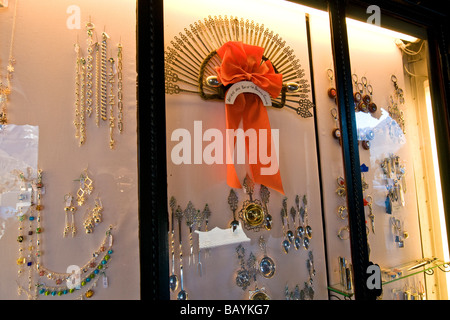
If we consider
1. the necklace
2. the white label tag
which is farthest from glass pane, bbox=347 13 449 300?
the necklace

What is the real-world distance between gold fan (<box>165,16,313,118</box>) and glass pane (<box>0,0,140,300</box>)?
230mm

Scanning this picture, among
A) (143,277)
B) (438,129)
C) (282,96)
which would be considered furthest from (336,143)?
(143,277)

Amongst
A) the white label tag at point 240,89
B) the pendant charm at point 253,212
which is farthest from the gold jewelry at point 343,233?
the white label tag at point 240,89

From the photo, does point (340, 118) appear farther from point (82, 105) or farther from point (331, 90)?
point (82, 105)

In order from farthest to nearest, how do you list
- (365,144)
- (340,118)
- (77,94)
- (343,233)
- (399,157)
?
1. (399,157)
2. (365,144)
3. (343,233)
4. (340,118)
5. (77,94)

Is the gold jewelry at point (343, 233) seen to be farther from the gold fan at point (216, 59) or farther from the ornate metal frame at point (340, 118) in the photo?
the gold fan at point (216, 59)

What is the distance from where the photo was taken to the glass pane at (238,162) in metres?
1.26

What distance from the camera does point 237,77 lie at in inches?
52.6

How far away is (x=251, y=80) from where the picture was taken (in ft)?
4.48

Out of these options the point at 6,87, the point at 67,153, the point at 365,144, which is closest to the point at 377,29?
the point at 365,144

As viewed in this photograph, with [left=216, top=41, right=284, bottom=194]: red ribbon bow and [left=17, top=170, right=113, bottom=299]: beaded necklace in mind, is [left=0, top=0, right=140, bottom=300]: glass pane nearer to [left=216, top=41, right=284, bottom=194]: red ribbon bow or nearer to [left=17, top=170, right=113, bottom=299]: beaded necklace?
[left=17, top=170, right=113, bottom=299]: beaded necklace

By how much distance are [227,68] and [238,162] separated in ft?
1.56
